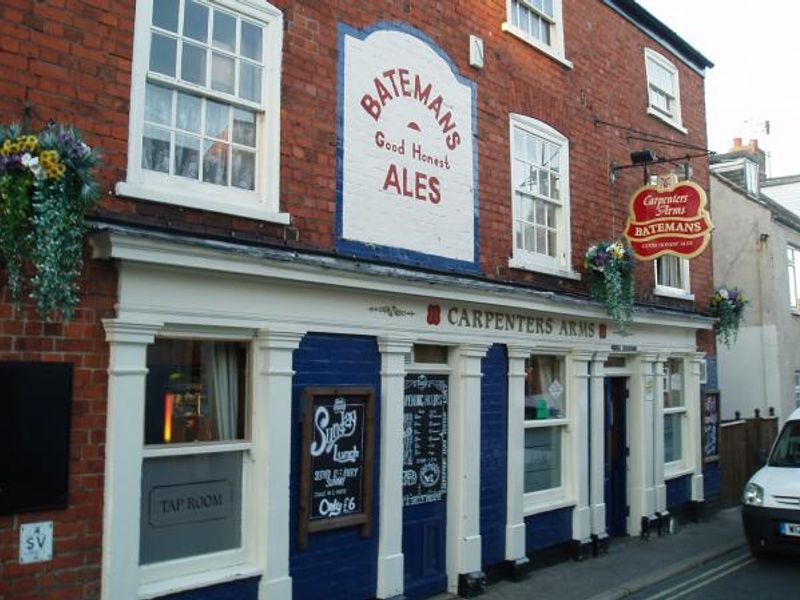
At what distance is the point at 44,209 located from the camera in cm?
475

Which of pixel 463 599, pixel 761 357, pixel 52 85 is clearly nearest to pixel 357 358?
pixel 463 599

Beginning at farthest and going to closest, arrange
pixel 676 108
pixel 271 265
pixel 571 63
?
pixel 676 108 < pixel 571 63 < pixel 271 265

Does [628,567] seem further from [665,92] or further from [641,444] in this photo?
[665,92]

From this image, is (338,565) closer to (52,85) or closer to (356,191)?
(356,191)

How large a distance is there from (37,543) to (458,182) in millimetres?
5392

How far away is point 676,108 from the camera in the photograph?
13609 millimetres

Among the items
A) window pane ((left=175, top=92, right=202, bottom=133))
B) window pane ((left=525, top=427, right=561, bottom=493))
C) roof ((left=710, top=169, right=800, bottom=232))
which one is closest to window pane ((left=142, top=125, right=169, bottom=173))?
window pane ((left=175, top=92, right=202, bottom=133))

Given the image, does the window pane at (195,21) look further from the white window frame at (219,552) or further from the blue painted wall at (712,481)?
the blue painted wall at (712,481)

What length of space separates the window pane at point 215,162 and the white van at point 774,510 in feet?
24.0

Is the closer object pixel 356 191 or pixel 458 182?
pixel 356 191

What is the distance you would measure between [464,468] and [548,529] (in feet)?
6.62

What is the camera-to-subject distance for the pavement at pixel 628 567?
835 centimetres

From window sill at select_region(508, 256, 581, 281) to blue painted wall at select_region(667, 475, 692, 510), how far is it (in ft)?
14.2

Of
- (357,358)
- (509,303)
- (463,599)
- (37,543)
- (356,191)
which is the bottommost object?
(463,599)
